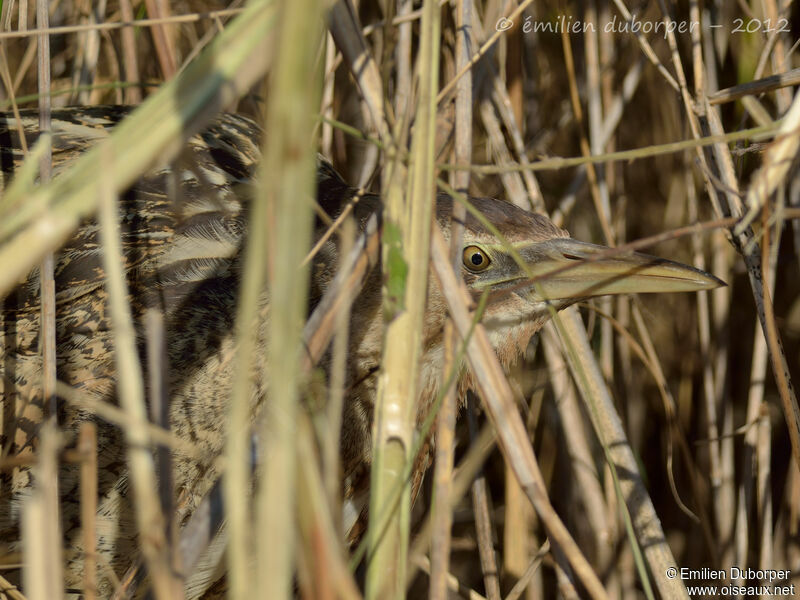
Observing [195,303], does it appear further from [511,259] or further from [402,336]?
[402,336]

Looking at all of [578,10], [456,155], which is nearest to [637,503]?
[456,155]

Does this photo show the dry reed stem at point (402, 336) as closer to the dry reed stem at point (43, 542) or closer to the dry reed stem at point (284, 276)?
the dry reed stem at point (284, 276)

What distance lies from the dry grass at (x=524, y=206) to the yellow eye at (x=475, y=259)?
15cm

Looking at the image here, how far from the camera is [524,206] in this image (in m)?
1.79

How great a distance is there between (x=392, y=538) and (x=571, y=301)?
2.31 feet

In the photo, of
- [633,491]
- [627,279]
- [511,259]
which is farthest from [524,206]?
[633,491]

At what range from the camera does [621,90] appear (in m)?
1.95

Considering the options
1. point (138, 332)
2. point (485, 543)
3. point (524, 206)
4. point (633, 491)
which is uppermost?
point (524, 206)

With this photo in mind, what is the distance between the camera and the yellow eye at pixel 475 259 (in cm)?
157

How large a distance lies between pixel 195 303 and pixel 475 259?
0.50 metres

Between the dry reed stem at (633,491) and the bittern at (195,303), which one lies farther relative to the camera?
the bittern at (195,303)

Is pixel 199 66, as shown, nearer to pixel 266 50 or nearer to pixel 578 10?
pixel 266 50

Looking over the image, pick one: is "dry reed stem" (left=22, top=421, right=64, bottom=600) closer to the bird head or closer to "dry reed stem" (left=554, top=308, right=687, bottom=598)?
"dry reed stem" (left=554, top=308, right=687, bottom=598)

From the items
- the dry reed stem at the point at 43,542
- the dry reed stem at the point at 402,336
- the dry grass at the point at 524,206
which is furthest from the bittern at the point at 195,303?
the dry reed stem at the point at 43,542
